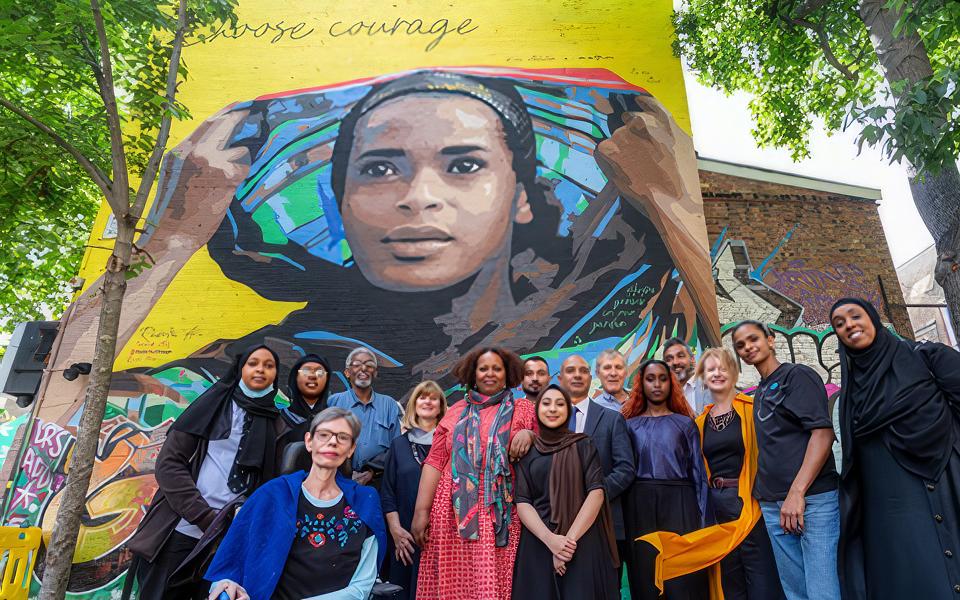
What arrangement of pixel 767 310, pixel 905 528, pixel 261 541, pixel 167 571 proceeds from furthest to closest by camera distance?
pixel 767 310 < pixel 167 571 < pixel 905 528 < pixel 261 541

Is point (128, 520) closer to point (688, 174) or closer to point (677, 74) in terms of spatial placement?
point (688, 174)

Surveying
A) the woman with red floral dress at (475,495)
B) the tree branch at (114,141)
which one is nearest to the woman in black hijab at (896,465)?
the woman with red floral dress at (475,495)

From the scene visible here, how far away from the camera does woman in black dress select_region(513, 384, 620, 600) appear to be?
2809 mm

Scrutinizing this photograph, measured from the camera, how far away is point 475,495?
3.07 m

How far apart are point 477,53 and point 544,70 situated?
96 cm

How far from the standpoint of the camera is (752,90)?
26.9 ft

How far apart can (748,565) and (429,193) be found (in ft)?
17.2

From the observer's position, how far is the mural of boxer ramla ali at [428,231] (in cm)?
628

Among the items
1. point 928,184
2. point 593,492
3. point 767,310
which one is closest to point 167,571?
point 593,492

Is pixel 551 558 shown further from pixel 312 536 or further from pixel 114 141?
pixel 114 141

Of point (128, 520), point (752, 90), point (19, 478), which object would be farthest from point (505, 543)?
point (752, 90)

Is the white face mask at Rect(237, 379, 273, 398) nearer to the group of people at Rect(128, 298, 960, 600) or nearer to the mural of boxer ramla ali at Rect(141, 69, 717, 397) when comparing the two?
the group of people at Rect(128, 298, 960, 600)
